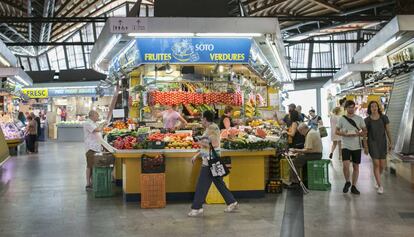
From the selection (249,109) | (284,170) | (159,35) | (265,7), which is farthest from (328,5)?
(159,35)

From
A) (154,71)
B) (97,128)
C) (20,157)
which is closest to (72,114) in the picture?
(20,157)

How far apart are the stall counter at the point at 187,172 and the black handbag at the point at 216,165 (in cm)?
95

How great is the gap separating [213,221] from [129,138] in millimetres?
2375

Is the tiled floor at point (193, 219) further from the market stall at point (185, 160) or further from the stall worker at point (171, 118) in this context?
the stall worker at point (171, 118)

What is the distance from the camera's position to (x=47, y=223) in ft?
20.2

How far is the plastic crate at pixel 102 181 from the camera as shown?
26.2 feet

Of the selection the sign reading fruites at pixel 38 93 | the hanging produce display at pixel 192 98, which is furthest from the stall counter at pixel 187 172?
the sign reading fruites at pixel 38 93

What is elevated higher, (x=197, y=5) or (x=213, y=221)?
(x=197, y=5)

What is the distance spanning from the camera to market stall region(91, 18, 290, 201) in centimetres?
759

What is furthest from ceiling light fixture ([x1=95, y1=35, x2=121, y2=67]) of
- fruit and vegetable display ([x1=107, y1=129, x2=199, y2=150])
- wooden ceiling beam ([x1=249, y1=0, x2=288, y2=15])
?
wooden ceiling beam ([x1=249, y1=0, x2=288, y2=15])

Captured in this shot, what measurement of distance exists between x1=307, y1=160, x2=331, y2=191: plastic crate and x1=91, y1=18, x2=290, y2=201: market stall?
810 millimetres

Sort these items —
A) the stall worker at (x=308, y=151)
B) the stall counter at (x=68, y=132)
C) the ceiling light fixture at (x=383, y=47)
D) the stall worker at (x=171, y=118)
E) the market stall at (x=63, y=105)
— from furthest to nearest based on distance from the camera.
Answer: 1. the market stall at (x=63, y=105)
2. the stall counter at (x=68, y=132)
3. the stall worker at (x=171, y=118)
4. the ceiling light fixture at (x=383, y=47)
5. the stall worker at (x=308, y=151)

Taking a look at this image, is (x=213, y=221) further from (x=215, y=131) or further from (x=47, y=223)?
(x=47, y=223)

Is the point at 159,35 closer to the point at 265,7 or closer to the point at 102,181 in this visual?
the point at 102,181
